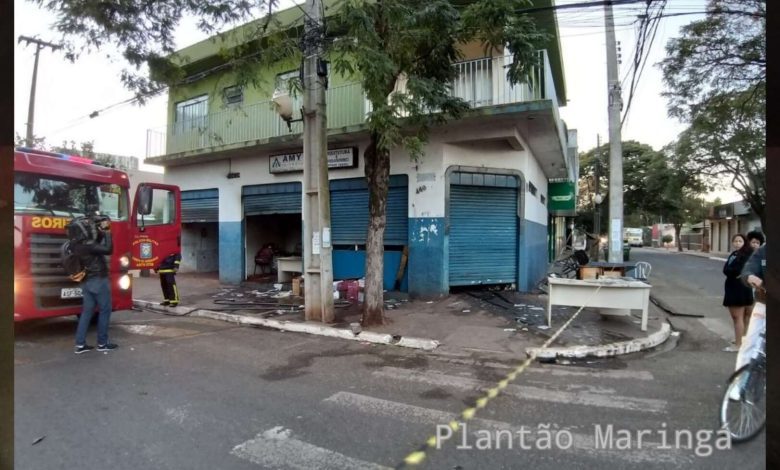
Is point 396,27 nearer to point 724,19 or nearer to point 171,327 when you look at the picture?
point 171,327

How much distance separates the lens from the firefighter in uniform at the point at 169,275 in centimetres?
1025

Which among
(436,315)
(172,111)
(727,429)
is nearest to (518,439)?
(727,429)

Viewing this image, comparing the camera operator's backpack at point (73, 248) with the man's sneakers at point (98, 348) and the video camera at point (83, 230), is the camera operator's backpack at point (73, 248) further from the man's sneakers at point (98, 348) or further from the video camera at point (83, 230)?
the man's sneakers at point (98, 348)

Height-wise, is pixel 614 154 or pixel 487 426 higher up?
pixel 614 154

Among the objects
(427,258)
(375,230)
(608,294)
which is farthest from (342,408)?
(427,258)

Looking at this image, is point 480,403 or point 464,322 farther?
point 464,322

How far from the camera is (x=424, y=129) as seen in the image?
26.5 ft

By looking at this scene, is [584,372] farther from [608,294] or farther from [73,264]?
[73,264]

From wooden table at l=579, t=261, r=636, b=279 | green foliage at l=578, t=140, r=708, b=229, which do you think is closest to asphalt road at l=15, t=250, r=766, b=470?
wooden table at l=579, t=261, r=636, b=279

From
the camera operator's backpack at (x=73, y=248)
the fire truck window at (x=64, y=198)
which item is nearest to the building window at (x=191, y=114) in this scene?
the fire truck window at (x=64, y=198)

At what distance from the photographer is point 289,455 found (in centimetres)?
346

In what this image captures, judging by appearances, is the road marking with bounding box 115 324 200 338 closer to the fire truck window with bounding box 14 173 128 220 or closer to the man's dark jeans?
the man's dark jeans

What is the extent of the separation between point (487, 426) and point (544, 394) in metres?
1.21

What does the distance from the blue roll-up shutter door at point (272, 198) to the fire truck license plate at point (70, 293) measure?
6.65 metres
